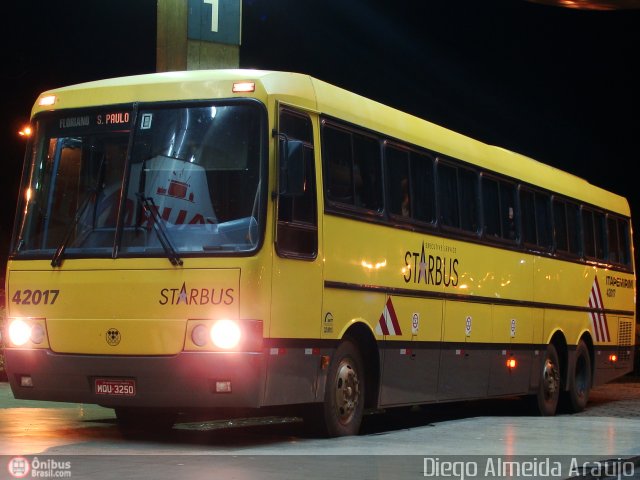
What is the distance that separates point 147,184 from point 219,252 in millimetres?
998

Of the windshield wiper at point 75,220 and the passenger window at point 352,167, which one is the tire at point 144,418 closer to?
the windshield wiper at point 75,220

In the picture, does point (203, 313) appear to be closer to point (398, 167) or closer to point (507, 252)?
point (398, 167)

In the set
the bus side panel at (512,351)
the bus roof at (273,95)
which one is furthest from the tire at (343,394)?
the bus side panel at (512,351)

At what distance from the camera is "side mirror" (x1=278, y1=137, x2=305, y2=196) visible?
36.4 feet

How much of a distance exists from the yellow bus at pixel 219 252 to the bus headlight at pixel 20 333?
0.02 metres

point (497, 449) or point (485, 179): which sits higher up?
point (485, 179)

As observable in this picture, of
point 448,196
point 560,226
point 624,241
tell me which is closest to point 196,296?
point 448,196

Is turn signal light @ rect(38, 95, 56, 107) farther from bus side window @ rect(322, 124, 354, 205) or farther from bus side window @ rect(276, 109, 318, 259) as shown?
bus side window @ rect(322, 124, 354, 205)

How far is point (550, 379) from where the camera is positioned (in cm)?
1823

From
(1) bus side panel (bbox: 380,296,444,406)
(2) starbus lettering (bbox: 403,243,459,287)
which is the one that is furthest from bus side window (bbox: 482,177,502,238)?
(1) bus side panel (bbox: 380,296,444,406)

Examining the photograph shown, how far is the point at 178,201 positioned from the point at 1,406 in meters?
5.64

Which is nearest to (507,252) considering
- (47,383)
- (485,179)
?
(485,179)

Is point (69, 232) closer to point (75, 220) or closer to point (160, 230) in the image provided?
point (75, 220)

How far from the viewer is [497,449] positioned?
38.2 feet
